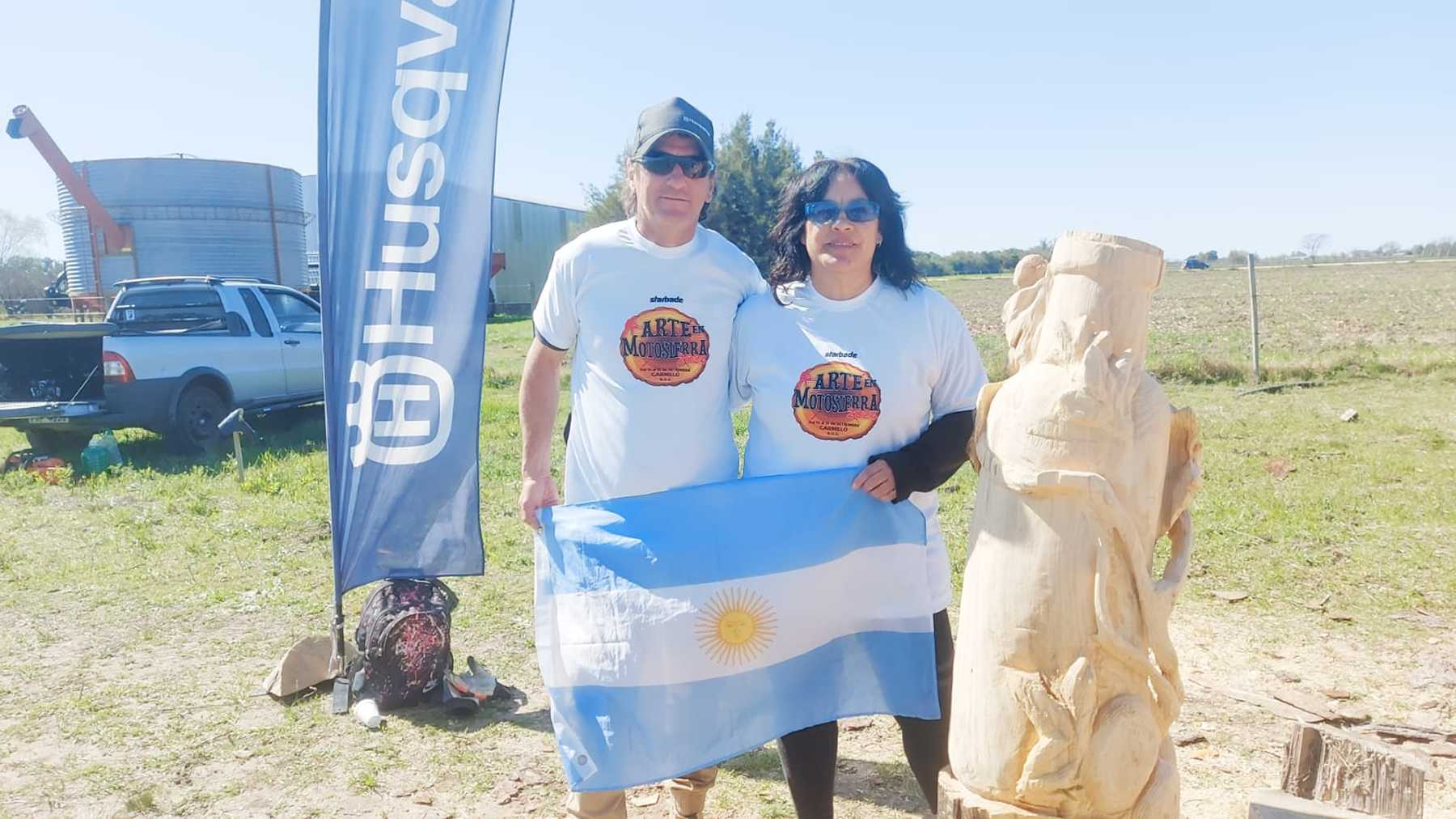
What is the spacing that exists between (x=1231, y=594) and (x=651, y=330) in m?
4.29

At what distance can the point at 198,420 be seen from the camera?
31.9 feet

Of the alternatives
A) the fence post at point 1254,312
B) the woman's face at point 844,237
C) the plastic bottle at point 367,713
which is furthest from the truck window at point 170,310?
the fence post at point 1254,312

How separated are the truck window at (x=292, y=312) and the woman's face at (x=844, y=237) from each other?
975 centimetres

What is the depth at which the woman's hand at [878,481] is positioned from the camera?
244 centimetres

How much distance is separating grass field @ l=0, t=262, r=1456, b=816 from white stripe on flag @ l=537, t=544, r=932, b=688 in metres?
1.23

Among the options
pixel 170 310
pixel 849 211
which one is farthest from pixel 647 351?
pixel 170 310

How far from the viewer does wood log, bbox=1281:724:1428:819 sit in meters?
2.45

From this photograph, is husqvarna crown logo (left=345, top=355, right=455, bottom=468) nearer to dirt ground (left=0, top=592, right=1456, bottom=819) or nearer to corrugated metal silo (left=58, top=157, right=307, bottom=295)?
dirt ground (left=0, top=592, right=1456, bottom=819)

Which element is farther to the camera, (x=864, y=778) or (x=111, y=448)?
(x=111, y=448)

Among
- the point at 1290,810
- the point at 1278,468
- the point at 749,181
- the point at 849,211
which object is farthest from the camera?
the point at 749,181

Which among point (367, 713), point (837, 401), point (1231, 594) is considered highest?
point (837, 401)

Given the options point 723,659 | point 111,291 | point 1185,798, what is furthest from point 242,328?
point 111,291

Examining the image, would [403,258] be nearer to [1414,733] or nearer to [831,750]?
[831,750]

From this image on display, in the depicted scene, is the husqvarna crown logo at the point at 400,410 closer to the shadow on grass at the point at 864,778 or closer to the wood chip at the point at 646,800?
the wood chip at the point at 646,800
